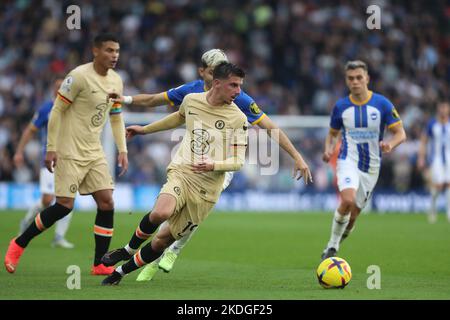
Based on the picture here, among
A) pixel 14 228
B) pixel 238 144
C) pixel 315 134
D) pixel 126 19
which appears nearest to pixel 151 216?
pixel 238 144

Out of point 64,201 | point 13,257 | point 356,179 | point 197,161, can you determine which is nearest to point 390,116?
point 356,179

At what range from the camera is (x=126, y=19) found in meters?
27.9

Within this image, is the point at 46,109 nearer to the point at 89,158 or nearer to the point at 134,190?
the point at 89,158

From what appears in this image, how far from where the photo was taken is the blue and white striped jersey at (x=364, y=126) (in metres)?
11.7

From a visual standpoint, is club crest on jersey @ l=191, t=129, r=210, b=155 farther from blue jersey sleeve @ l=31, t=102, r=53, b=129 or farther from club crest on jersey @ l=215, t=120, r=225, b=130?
blue jersey sleeve @ l=31, t=102, r=53, b=129

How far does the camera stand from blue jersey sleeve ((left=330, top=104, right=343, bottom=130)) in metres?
11.9

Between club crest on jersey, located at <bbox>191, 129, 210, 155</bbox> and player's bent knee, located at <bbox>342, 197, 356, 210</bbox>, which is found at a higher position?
club crest on jersey, located at <bbox>191, 129, 210, 155</bbox>

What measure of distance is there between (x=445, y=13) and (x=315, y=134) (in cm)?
836

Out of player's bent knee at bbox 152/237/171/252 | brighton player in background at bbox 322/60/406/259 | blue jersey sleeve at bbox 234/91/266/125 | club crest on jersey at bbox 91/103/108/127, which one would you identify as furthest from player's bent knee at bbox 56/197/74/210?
brighton player in background at bbox 322/60/406/259

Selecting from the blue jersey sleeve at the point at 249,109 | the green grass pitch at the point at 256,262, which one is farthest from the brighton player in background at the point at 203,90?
the green grass pitch at the point at 256,262

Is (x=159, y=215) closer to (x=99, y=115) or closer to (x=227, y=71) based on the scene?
(x=227, y=71)

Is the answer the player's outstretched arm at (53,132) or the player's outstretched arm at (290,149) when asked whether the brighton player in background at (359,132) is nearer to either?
the player's outstretched arm at (290,149)

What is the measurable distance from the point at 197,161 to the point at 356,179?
12.5ft

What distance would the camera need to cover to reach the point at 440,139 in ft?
64.9
